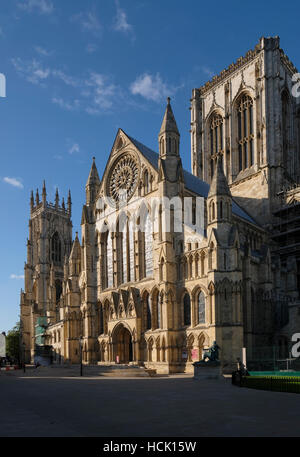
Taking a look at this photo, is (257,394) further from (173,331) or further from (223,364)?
(173,331)

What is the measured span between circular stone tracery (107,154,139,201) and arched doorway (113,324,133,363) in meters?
13.1

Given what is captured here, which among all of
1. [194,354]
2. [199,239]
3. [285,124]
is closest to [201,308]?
[194,354]

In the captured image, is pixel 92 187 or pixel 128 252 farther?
pixel 92 187

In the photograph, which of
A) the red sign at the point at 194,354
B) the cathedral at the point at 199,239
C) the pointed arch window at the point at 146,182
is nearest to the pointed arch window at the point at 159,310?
the cathedral at the point at 199,239

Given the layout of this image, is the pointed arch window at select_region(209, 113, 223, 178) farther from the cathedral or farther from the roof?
the roof

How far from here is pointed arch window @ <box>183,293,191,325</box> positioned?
1614 inches

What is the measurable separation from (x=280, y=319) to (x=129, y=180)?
19.6 meters

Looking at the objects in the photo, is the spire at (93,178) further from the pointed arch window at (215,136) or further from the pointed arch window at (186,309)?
the pointed arch window at (215,136)

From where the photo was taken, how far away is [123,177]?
5000 centimetres

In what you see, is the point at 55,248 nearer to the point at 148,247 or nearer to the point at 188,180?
the point at 188,180

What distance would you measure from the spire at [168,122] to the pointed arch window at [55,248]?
58.1m

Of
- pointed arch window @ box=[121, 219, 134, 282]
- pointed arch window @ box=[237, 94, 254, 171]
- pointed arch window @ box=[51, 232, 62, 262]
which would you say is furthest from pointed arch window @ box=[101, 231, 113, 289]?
pointed arch window @ box=[51, 232, 62, 262]

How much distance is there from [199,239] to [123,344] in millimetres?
14124

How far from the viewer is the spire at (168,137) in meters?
44.2
